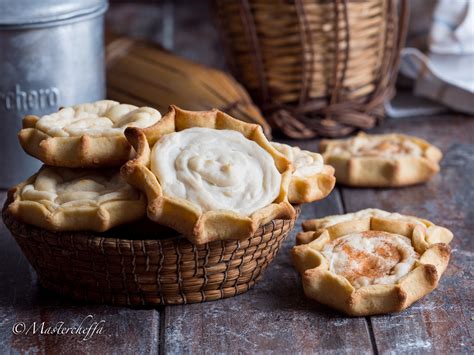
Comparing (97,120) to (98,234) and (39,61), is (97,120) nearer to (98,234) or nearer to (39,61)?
(98,234)

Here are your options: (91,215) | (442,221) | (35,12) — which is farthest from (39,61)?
(442,221)

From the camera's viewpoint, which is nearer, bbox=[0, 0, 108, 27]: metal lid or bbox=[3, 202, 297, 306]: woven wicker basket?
bbox=[3, 202, 297, 306]: woven wicker basket

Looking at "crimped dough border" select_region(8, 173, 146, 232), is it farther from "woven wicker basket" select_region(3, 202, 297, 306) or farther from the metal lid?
the metal lid

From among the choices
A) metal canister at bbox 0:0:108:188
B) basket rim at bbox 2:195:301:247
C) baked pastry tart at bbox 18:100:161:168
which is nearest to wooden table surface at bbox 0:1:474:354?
basket rim at bbox 2:195:301:247

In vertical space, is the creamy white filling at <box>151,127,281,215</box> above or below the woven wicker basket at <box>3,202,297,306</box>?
above

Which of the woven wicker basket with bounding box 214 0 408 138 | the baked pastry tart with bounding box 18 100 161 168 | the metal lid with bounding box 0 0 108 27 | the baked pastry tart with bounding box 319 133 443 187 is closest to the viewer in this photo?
the baked pastry tart with bounding box 18 100 161 168

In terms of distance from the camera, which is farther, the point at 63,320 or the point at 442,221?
the point at 442,221
